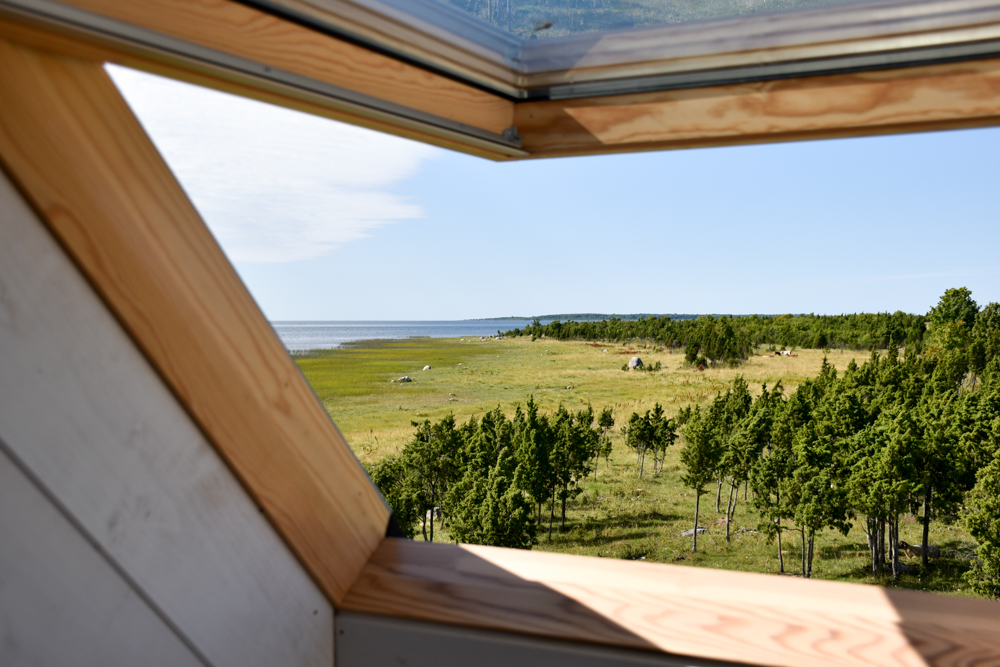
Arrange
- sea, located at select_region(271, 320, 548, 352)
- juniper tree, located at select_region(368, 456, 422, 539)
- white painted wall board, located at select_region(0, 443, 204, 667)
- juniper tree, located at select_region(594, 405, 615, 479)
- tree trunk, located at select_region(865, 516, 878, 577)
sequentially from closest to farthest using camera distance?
white painted wall board, located at select_region(0, 443, 204, 667)
sea, located at select_region(271, 320, 548, 352)
juniper tree, located at select_region(368, 456, 422, 539)
tree trunk, located at select_region(865, 516, 878, 577)
juniper tree, located at select_region(594, 405, 615, 479)

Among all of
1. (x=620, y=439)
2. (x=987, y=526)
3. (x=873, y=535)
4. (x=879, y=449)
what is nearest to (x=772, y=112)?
(x=987, y=526)

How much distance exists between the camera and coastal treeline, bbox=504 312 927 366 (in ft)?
17.2

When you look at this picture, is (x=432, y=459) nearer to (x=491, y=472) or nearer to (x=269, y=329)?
(x=491, y=472)

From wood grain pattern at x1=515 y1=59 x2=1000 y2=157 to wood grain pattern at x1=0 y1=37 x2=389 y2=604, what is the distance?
380mm

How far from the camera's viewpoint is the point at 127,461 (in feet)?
1.95

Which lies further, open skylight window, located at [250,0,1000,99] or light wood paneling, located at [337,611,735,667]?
light wood paneling, located at [337,611,735,667]

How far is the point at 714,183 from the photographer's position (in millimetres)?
6906

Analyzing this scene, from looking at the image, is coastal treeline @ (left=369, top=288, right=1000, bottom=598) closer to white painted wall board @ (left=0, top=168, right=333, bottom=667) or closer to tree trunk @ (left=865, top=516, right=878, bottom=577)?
tree trunk @ (left=865, top=516, right=878, bottom=577)

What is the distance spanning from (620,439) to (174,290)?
7.39 m

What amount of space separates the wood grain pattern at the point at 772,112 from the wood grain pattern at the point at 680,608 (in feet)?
1.76

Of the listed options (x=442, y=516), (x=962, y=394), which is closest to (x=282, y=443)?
(x=442, y=516)

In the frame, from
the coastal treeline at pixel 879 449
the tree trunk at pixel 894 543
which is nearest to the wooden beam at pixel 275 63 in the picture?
the coastal treeline at pixel 879 449

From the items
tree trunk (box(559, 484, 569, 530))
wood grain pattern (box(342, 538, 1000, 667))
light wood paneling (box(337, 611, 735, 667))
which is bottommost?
tree trunk (box(559, 484, 569, 530))

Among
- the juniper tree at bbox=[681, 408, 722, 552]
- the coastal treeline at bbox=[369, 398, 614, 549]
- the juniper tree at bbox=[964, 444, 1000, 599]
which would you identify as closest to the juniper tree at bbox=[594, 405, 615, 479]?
the coastal treeline at bbox=[369, 398, 614, 549]
